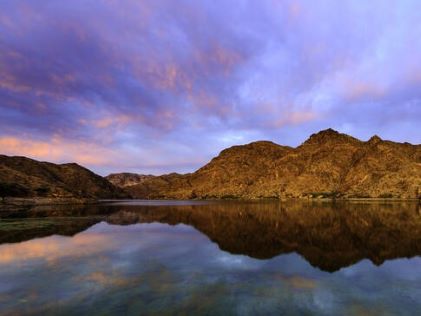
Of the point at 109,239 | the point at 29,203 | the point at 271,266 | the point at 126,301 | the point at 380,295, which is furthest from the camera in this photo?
the point at 29,203

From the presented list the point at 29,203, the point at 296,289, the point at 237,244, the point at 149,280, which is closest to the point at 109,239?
the point at 237,244

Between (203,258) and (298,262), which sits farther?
(203,258)

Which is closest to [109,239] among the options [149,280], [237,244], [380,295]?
[237,244]

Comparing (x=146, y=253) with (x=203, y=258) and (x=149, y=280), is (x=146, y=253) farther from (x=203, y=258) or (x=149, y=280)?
(x=149, y=280)

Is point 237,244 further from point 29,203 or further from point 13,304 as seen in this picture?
point 29,203

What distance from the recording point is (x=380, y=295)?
67.1ft

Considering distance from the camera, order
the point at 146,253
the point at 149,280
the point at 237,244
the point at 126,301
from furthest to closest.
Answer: the point at 237,244 < the point at 146,253 < the point at 149,280 < the point at 126,301

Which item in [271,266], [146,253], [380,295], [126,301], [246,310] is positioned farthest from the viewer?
[146,253]

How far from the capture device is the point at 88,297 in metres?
19.6

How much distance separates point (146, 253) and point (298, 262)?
15677 mm

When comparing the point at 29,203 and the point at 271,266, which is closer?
the point at 271,266

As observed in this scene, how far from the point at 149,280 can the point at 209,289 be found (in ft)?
16.1

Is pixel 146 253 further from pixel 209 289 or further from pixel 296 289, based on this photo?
pixel 296 289

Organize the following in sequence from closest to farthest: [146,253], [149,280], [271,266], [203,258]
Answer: [149,280]
[271,266]
[203,258]
[146,253]
